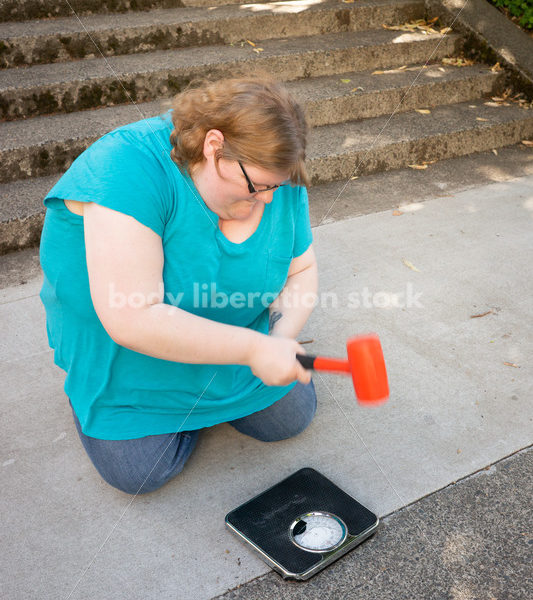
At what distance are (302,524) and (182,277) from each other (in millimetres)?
850

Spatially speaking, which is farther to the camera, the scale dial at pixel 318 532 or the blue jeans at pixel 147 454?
the blue jeans at pixel 147 454

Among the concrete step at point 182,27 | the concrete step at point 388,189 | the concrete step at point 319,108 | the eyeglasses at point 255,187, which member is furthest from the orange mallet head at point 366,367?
the concrete step at point 182,27

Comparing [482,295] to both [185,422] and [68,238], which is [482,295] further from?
[68,238]

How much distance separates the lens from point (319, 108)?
4359mm

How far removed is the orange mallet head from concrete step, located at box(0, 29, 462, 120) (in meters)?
2.59

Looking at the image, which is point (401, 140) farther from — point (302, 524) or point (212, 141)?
point (302, 524)

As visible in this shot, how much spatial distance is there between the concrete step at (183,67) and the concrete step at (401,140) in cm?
59

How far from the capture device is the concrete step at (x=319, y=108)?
3590 mm

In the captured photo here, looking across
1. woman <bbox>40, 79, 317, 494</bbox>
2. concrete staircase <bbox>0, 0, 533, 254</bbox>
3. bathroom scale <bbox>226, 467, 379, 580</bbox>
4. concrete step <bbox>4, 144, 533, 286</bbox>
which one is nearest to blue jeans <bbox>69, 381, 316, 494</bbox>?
woman <bbox>40, 79, 317, 494</bbox>

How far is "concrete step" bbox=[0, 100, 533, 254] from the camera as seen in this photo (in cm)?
399

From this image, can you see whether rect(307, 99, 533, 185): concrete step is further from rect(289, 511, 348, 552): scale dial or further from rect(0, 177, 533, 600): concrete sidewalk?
rect(289, 511, 348, 552): scale dial

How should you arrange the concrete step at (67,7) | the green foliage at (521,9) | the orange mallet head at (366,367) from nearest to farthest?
the orange mallet head at (366,367)
the concrete step at (67,7)
the green foliage at (521,9)

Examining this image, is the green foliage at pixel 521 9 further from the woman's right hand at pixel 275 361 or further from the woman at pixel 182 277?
the woman's right hand at pixel 275 361

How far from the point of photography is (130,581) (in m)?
1.66
